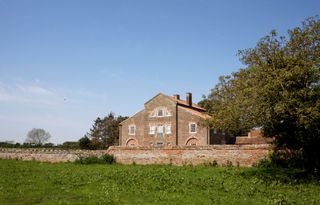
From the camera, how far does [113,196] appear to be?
1311 cm

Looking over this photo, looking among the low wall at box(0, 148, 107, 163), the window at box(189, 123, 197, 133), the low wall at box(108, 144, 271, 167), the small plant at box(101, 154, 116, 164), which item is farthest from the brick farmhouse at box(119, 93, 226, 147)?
the small plant at box(101, 154, 116, 164)

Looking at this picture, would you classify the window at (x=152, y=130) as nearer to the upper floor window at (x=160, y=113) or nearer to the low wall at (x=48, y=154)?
the upper floor window at (x=160, y=113)

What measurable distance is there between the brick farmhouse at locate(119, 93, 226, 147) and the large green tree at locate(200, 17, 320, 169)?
114 ft

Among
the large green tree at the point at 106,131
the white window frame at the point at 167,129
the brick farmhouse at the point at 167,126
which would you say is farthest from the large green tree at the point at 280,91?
the large green tree at the point at 106,131

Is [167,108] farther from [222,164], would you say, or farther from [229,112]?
[229,112]

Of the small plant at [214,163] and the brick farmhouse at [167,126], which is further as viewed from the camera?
the brick farmhouse at [167,126]

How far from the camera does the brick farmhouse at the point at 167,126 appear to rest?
55.5 meters

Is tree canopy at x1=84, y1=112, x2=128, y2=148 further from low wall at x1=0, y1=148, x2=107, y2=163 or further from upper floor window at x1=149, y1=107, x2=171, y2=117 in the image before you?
low wall at x1=0, y1=148, x2=107, y2=163

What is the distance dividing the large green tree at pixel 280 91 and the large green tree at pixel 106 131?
51076mm

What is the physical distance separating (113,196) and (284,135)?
12.0m

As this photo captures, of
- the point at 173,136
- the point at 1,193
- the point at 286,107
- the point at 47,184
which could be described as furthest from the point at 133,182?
the point at 173,136

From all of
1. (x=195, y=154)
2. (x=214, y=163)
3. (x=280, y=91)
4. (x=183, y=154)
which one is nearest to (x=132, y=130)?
(x=183, y=154)

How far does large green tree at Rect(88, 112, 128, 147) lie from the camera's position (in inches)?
2731

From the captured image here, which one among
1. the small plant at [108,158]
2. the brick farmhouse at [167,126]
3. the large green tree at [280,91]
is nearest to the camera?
the large green tree at [280,91]
